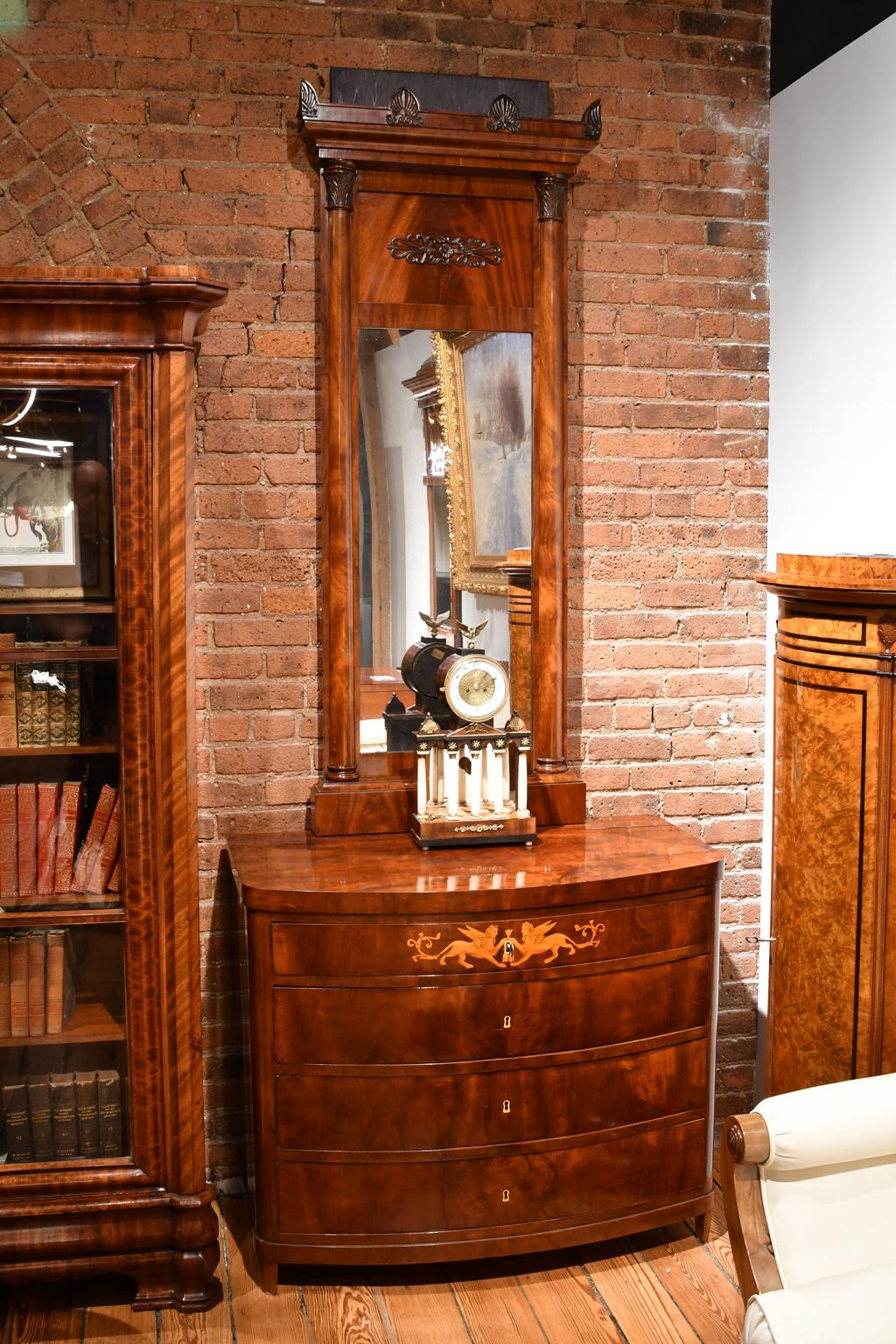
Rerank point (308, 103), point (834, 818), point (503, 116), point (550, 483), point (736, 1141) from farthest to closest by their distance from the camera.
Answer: point (550, 483), point (503, 116), point (308, 103), point (834, 818), point (736, 1141)

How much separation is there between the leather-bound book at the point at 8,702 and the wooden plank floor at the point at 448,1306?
121cm

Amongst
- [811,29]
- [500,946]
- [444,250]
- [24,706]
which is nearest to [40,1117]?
[24,706]

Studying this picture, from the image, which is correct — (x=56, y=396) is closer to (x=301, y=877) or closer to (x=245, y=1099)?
(x=301, y=877)

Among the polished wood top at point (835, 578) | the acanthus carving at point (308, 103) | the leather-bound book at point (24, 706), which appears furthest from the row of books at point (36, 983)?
the acanthus carving at point (308, 103)

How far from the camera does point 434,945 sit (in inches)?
102

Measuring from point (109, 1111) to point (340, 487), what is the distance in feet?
4.83

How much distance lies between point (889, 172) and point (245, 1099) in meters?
2.63

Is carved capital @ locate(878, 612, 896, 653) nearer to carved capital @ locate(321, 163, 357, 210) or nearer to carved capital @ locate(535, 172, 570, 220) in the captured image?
carved capital @ locate(535, 172, 570, 220)

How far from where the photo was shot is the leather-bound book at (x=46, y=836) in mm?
2660

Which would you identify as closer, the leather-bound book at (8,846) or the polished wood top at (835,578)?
the polished wood top at (835,578)

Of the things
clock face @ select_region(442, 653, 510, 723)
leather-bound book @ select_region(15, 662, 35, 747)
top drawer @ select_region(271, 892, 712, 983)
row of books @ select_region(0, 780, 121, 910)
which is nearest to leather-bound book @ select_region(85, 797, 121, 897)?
row of books @ select_region(0, 780, 121, 910)

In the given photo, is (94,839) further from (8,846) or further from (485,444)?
(485,444)

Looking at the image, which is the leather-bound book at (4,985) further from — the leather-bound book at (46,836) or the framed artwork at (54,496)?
the framed artwork at (54,496)

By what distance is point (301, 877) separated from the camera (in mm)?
2658
